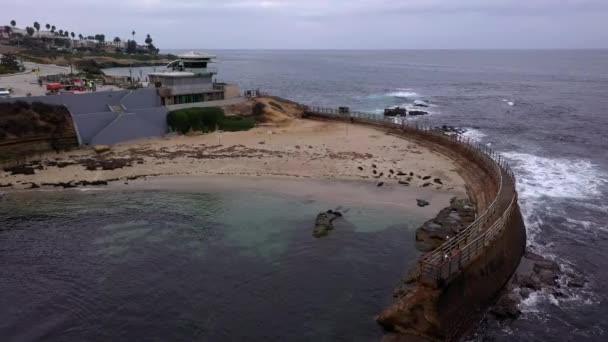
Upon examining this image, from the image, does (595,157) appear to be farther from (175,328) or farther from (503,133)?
(175,328)

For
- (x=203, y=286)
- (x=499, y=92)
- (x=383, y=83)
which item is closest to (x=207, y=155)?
(x=203, y=286)

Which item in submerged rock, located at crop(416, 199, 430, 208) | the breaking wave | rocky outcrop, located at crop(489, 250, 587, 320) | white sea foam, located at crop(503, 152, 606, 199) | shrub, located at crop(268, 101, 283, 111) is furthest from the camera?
the breaking wave

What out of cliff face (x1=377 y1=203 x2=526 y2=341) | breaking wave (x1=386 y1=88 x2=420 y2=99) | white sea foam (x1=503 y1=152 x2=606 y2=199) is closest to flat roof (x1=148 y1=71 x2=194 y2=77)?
white sea foam (x1=503 y1=152 x2=606 y2=199)

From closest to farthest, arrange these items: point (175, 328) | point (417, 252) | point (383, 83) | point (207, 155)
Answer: point (175, 328), point (417, 252), point (207, 155), point (383, 83)

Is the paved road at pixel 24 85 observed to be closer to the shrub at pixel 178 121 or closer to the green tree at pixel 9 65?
the green tree at pixel 9 65

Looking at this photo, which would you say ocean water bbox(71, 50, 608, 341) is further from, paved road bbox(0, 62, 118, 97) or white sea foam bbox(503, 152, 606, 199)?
paved road bbox(0, 62, 118, 97)

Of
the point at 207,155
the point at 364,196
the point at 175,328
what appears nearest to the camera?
the point at 175,328

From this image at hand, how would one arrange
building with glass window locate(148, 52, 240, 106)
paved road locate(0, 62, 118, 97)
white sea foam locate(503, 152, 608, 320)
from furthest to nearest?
building with glass window locate(148, 52, 240, 106), paved road locate(0, 62, 118, 97), white sea foam locate(503, 152, 608, 320)
